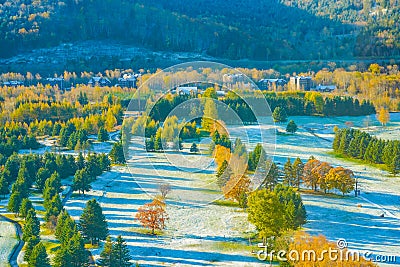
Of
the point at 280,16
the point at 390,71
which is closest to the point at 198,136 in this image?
the point at 390,71

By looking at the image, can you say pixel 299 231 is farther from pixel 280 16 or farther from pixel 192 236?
pixel 280 16

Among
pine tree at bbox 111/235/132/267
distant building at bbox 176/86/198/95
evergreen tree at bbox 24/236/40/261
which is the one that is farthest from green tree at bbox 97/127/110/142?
pine tree at bbox 111/235/132/267

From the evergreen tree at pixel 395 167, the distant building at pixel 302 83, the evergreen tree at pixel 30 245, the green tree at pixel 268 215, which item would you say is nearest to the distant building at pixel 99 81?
the distant building at pixel 302 83

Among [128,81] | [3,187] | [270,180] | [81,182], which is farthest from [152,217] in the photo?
[128,81]

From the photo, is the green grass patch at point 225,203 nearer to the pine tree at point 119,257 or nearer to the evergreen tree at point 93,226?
the evergreen tree at point 93,226

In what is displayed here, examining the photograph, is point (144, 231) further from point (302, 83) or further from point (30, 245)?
point (302, 83)

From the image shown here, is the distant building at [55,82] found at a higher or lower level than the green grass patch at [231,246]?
higher

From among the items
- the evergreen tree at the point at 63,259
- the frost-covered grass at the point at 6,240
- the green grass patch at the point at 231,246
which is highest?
the evergreen tree at the point at 63,259
